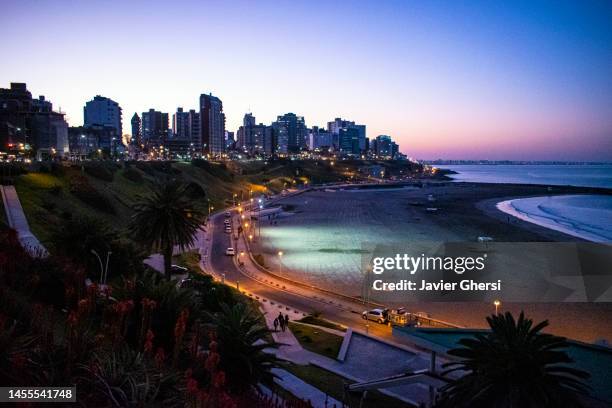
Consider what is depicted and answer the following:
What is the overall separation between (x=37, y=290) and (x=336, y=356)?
40.6 ft

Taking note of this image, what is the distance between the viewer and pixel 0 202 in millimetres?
37719

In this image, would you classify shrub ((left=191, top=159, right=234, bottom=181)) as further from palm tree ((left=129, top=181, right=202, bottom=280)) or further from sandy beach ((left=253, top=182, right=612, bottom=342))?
palm tree ((left=129, top=181, right=202, bottom=280))

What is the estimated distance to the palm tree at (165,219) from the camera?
90.1ft

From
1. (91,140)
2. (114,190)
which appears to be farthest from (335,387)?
(91,140)

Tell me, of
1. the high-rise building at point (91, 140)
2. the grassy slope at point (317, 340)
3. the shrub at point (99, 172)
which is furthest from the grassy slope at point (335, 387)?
the high-rise building at point (91, 140)

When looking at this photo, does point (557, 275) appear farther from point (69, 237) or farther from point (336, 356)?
point (69, 237)

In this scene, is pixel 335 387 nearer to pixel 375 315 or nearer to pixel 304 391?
pixel 304 391

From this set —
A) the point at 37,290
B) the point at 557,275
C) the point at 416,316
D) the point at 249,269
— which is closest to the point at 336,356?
the point at 416,316

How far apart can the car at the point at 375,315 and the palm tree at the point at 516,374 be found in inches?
689

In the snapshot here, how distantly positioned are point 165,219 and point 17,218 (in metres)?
12.7

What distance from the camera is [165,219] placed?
27672 millimetres

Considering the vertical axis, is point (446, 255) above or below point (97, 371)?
below

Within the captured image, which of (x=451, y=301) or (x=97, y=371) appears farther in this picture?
(x=451, y=301)

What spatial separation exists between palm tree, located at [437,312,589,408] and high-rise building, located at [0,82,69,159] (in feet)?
371
